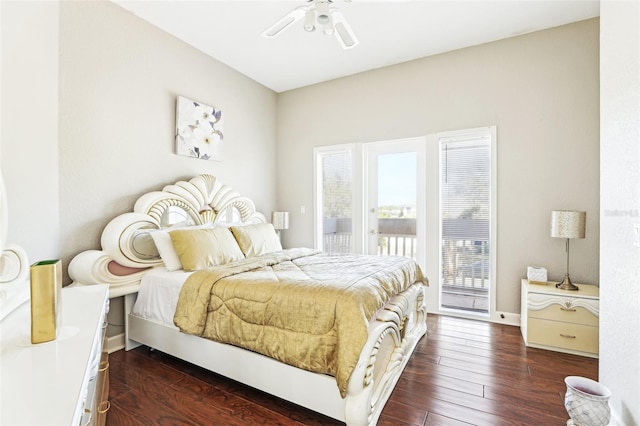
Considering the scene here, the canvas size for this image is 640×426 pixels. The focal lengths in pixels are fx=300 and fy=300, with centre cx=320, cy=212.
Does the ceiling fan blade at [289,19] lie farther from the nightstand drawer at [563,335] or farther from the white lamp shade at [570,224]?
the nightstand drawer at [563,335]

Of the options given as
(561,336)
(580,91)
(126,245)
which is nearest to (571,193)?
(580,91)

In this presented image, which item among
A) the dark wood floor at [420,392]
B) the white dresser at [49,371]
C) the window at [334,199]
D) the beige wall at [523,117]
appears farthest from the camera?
the window at [334,199]

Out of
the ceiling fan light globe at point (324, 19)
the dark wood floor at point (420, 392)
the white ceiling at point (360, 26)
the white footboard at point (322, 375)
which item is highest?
the white ceiling at point (360, 26)

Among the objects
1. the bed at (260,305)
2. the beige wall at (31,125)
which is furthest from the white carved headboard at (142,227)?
the beige wall at (31,125)

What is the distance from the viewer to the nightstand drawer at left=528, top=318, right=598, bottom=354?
8.13 feet

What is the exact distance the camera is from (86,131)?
8.05ft

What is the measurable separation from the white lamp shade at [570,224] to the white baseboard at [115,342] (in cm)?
397

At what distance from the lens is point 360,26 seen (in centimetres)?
299

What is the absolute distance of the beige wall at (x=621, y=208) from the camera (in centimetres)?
138

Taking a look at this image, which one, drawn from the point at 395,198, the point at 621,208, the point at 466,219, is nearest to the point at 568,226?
the point at 466,219

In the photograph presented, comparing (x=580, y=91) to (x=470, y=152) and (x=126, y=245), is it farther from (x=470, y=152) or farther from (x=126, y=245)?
(x=126, y=245)

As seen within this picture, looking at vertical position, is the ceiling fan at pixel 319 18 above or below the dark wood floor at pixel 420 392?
above

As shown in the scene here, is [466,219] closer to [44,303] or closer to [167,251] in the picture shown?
[167,251]

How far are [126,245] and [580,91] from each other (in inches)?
172
